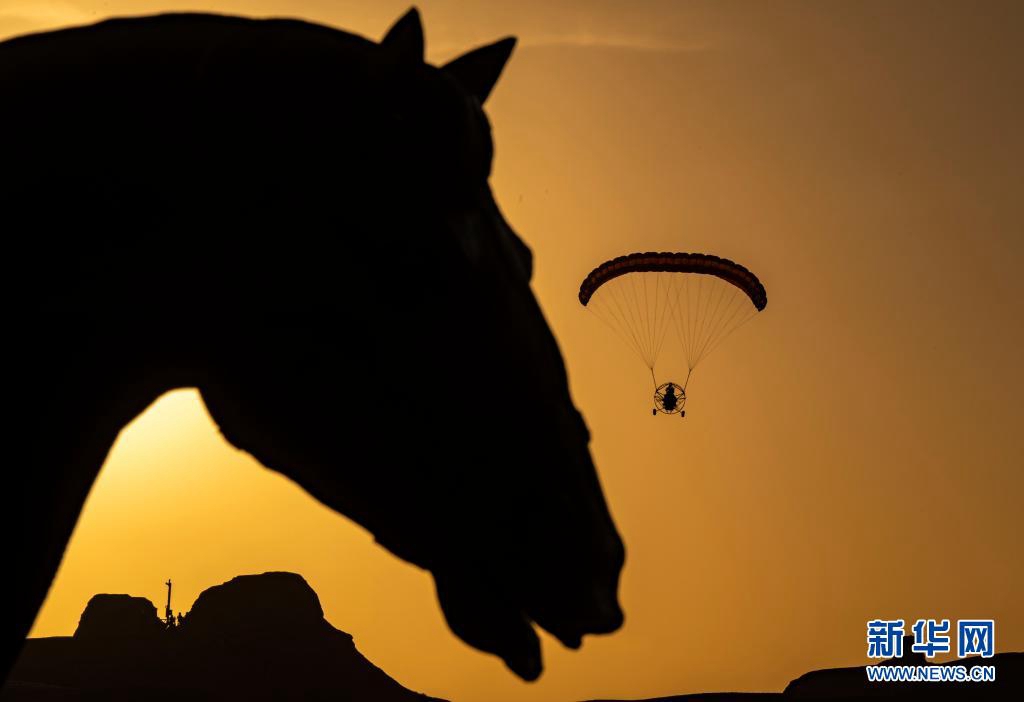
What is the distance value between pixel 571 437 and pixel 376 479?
1.46 ft

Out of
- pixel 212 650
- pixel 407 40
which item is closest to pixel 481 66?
pixel 407 40

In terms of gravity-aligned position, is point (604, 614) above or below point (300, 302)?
below

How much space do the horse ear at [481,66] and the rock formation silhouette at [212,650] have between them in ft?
447

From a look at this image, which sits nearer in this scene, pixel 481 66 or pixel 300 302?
pixel 300 302

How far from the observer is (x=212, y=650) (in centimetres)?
13238

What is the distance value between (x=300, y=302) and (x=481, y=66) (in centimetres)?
83

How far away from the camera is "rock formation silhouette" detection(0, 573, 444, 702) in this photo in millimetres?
127812

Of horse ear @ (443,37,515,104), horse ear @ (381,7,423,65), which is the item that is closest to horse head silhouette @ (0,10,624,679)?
horse ear @ (381,7,423,65)

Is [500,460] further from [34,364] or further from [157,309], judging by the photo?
[34,364]

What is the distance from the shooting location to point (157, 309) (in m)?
2.16

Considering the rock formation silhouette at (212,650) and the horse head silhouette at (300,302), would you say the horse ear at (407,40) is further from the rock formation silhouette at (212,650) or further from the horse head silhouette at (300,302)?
the rock formation silhouette at (212,650)

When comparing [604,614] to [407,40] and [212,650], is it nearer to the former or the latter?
[407,40]

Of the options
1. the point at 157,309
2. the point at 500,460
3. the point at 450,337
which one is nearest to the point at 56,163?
the point at 157,309

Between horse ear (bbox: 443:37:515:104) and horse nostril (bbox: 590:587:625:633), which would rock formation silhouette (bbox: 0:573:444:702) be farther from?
horse nostril (bbox: 590:587:625:633)
